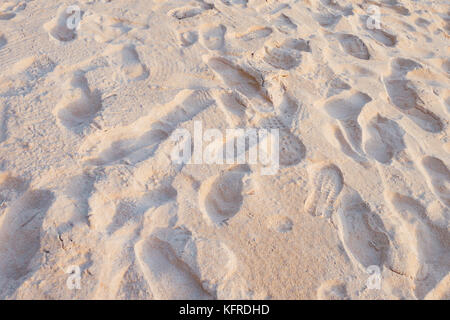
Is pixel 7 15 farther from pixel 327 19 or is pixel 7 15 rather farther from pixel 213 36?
pixel 327 19

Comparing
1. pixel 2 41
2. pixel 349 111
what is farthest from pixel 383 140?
pixel 2 41

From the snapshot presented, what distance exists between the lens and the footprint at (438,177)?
64.0 inches

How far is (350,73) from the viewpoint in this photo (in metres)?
2.19

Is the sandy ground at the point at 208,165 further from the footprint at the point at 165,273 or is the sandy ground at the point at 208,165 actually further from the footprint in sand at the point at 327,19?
the footprint in sand at the point at 327,19

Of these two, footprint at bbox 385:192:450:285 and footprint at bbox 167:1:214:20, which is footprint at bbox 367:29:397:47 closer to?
footprint at bbox 167:1:214:20

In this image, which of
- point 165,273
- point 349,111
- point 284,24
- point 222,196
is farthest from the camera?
point 284,24

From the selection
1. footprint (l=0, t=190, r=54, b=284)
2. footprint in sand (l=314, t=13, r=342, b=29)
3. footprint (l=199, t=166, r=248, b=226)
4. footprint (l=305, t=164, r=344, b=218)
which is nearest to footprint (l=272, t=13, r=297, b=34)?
footprint in sand (l=314, t=13, r=342, b=29)

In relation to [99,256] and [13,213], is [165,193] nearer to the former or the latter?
[99,256]

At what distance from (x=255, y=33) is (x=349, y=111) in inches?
34.5

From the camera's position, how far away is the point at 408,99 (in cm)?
212

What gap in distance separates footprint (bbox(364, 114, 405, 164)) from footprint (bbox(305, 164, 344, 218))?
0.86 feet

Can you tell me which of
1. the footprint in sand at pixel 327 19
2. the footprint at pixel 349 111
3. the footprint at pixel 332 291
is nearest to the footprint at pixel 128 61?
the footprint at pixel 349 111

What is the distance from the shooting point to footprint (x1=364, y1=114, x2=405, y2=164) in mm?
1760

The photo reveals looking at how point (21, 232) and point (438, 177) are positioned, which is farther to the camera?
point (438, 177)
